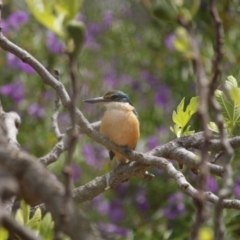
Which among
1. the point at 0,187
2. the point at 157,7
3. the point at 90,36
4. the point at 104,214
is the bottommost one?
the point at 104,214

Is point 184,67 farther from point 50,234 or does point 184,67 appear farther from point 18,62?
point 50,234

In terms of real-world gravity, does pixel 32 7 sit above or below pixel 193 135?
above

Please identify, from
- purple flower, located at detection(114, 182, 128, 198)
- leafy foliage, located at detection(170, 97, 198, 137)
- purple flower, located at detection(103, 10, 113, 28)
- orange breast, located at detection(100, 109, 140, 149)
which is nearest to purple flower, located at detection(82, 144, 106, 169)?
purple flower, located at detection(114, 182, 128, 198)

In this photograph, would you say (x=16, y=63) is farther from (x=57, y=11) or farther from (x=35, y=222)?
(x=57, y=11)

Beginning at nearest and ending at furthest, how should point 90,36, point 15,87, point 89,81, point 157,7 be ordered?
point 157,7, point 15,87, point 89,81, point 90,36

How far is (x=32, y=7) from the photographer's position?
99cm

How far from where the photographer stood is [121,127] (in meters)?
2.34

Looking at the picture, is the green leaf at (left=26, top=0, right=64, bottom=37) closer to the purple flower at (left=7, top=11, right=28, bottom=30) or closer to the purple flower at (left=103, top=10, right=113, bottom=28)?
the purple flower at (left=7, top=11, right=28, bottom=30)

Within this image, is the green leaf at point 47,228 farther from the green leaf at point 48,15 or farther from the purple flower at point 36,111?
the purple flower at point 36,111

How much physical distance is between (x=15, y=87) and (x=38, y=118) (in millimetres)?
224

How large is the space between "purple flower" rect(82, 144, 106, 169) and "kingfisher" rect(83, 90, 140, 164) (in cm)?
117

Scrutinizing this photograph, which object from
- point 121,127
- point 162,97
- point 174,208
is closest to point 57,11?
point 121,127

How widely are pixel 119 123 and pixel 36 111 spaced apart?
1621 mm

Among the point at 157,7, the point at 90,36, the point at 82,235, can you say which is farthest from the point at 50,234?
the point at 90,36
